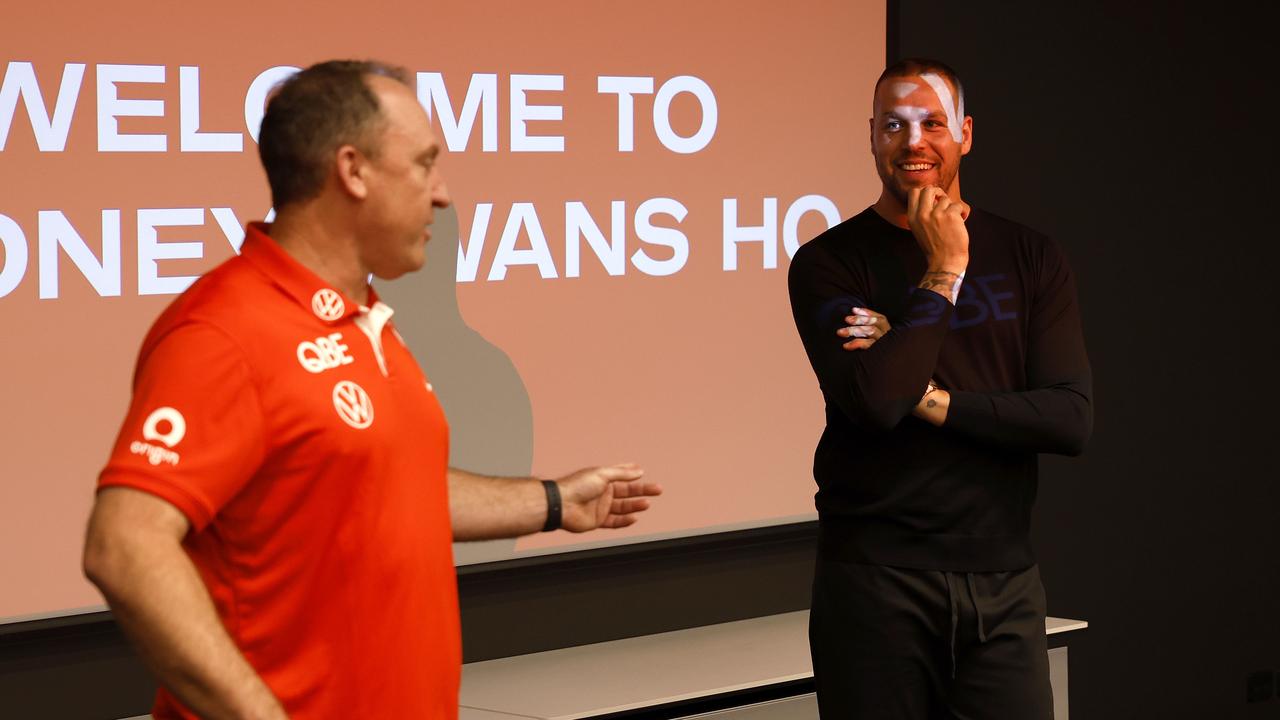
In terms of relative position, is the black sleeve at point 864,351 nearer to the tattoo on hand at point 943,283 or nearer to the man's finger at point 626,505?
the tattoo on hand at point 943,283

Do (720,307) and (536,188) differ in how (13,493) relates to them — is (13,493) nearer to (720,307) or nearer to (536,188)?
(536,188)

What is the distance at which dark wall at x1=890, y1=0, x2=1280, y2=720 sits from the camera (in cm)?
470

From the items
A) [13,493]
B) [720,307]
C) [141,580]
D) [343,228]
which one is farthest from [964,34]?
[141,580]

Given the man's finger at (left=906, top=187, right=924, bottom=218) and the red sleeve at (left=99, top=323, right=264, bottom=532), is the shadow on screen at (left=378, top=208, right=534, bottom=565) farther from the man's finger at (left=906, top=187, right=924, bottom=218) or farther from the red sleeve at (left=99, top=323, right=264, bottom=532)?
the red sleeve at (left=99, top=323, right=264, bottom=532)

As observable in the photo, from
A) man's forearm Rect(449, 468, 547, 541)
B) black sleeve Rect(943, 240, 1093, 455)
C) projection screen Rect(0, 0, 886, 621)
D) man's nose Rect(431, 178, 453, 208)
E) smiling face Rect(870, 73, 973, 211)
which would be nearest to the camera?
man's nose Rect(431, 178, 453, 208)

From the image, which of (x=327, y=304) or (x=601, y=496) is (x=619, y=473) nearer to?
(x=601, y=496)

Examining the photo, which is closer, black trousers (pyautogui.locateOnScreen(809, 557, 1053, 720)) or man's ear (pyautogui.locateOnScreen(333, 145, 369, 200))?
man's ear (pyautogui.locateOnScreen(333, 145, 369, 200))

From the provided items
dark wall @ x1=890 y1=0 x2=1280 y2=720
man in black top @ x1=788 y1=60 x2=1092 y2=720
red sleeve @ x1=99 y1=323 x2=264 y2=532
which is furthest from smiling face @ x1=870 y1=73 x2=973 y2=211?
dark wall @ x1=890 y1=0 x2=1280 y2=720

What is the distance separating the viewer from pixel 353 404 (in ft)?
5.42

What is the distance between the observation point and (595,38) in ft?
12.6

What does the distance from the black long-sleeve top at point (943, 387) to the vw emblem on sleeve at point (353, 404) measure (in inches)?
39.2

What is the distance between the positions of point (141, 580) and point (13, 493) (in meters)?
1.80

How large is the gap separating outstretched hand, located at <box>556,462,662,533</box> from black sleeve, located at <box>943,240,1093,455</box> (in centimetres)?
67

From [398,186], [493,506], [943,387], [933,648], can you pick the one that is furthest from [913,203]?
[398,186]
